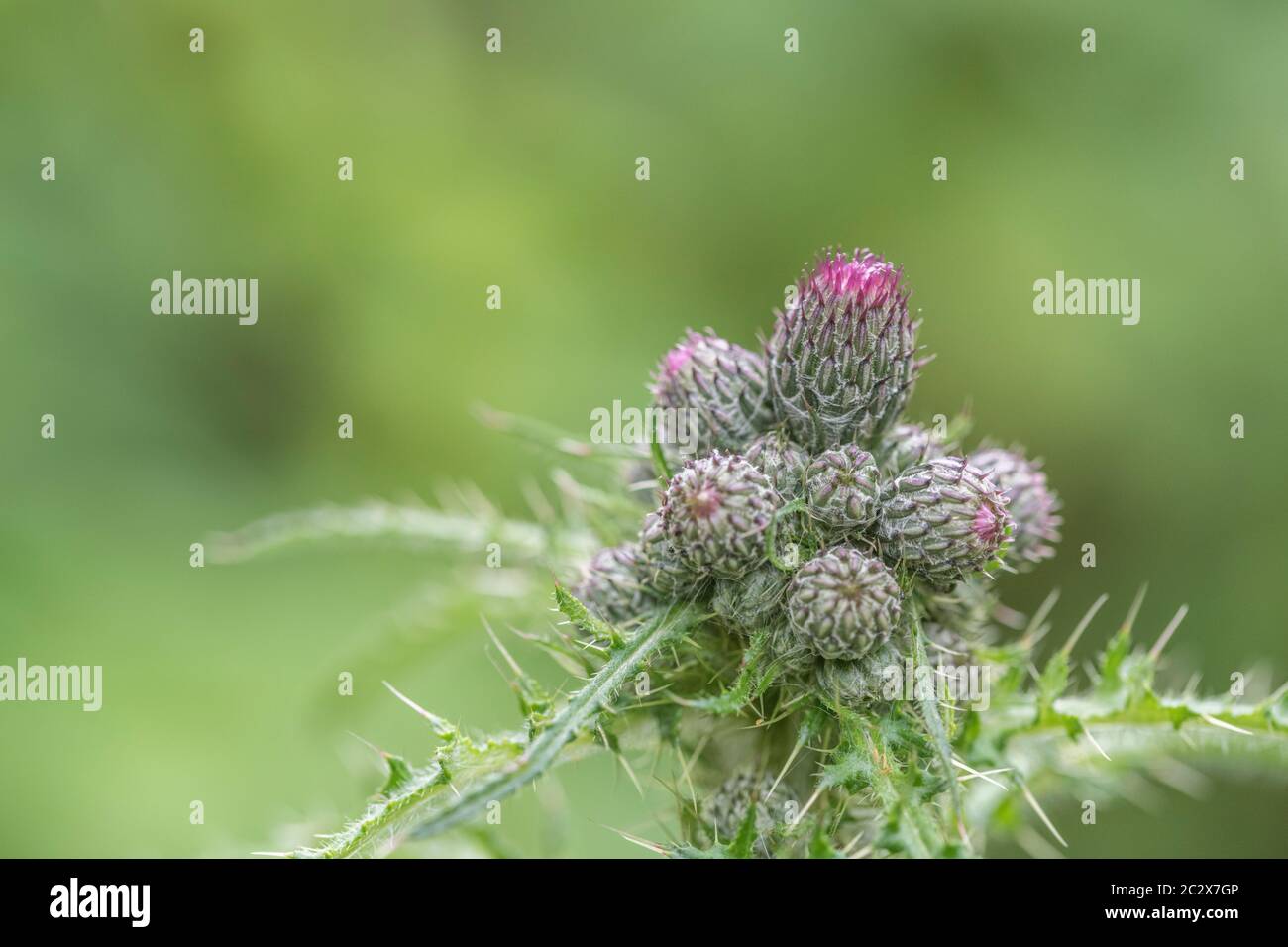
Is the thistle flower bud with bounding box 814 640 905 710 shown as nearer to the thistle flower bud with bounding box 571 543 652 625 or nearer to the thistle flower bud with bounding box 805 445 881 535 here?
the thistle flower bud with bounding box 805 445 881 535

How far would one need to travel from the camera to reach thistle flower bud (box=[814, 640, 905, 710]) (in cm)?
280

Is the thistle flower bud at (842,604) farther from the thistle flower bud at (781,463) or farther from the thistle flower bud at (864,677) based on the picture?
the thistle flower bud at (781,463)

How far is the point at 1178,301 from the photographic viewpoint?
646cm

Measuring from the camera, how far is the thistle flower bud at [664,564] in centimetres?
293

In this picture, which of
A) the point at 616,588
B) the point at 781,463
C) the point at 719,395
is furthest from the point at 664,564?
the point at 719,395

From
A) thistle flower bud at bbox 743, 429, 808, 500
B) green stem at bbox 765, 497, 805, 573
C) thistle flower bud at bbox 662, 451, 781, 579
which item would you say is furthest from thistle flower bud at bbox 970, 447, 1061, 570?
thistle flower bud at bbox 662, 451, 781, 579

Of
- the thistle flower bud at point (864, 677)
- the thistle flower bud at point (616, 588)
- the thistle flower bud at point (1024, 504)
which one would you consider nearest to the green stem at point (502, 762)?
the thistle flower bud at point (616, 588)

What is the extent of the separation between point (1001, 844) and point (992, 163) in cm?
416

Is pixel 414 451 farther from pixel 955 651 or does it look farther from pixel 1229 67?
pixel 1229 67

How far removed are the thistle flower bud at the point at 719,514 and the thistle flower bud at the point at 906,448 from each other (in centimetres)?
Answer: 48
